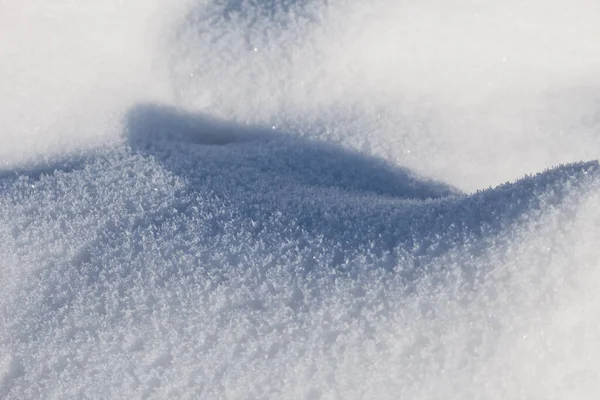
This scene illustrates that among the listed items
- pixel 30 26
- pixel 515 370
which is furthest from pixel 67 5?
pixel 515 370

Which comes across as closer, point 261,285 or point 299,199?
point 261,285

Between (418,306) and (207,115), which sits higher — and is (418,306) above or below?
below

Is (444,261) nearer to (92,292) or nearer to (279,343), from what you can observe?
(279,343)

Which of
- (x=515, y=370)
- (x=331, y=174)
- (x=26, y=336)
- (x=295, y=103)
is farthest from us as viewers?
(x=295, y=103)

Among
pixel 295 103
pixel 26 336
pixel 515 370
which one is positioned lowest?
pixel 26 336
